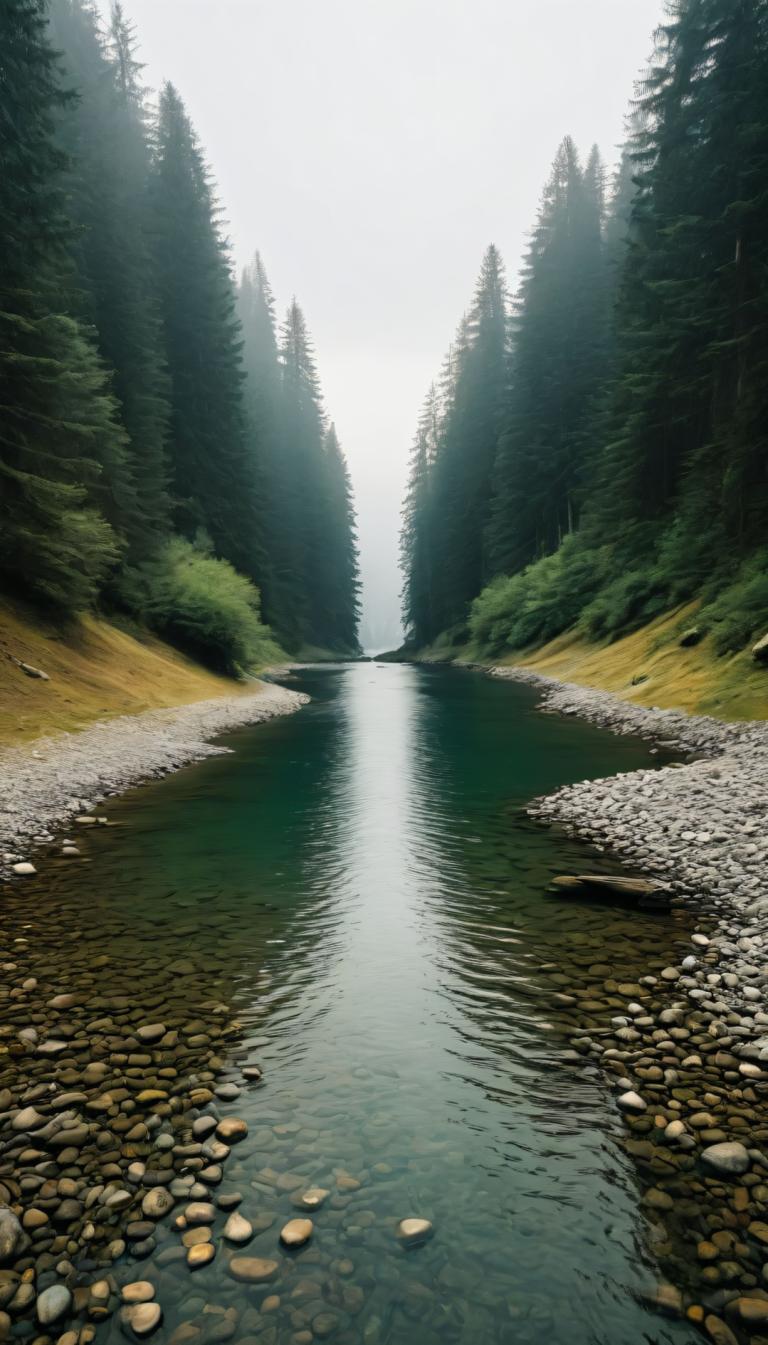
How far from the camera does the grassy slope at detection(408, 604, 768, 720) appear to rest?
1742cm

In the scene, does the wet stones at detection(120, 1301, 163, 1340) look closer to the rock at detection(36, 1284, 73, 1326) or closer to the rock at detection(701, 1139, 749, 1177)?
the rock at detection(36, 1284, 73, 1326)

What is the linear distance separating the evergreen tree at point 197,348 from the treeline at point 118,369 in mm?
122

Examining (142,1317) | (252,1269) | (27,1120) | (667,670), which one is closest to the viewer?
(142,1317)

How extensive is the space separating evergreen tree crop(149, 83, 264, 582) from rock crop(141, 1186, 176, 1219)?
39.1m

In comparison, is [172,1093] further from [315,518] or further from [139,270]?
→ [315,518]

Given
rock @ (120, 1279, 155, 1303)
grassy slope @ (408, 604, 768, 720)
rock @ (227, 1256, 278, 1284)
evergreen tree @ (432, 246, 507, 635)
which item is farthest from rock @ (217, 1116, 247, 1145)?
evergreen tree @ (432, 246, 507, 635)

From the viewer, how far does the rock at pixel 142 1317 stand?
3.19 metres

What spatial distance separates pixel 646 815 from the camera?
10.9 m

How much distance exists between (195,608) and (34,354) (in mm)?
12031

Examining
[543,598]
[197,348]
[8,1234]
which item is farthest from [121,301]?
[8,1234]

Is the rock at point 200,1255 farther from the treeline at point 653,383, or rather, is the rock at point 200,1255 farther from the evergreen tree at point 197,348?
the evergreen tree at point 197,348

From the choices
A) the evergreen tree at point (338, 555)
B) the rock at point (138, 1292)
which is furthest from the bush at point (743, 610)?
the evergreen tree at point (338, 555)

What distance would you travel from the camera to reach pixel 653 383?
101 feet

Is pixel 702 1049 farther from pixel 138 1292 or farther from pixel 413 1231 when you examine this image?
pixel 138 1292
